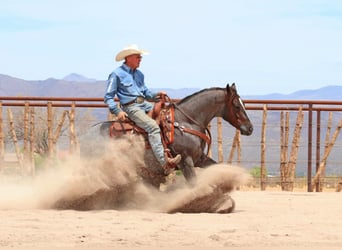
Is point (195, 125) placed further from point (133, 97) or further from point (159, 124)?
point (133, 97)

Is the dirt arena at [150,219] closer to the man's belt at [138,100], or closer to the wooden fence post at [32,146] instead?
Result: the man's belt at [138,100]

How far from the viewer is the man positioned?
9.84 meters

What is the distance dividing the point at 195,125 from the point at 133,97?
86 cm

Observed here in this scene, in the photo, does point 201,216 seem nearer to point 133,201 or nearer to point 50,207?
point 133,201

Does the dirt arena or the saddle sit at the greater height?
the saddle

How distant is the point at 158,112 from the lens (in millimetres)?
10195

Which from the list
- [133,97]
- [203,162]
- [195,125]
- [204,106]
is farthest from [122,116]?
[203,162]

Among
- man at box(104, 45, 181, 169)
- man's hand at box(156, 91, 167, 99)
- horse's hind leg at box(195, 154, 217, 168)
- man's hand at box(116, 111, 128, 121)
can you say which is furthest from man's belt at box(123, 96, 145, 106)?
horse's hind leg at box(195, 154, 217, 168)

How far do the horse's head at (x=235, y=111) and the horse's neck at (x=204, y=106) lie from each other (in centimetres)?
8

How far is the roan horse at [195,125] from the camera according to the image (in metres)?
10.1

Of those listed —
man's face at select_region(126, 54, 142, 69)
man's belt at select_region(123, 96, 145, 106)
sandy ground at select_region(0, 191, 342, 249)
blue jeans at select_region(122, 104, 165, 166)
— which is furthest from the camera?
man's face at select_region(126, 54, 142, 69)

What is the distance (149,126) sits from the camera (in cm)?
988

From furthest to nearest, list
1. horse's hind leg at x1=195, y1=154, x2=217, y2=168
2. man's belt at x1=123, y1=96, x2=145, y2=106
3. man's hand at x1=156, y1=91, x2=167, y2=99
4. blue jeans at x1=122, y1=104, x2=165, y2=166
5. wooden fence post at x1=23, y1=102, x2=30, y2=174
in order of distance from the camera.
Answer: wooden fence post at x1=23, y1=102, x2=30, y2=174 → horse's hind leg at x1=195, y1=154, x2=217, y2=168 → man's hand at x1=156, y1=91, x2=167, y2=99 → man's belt at x1=123, y1=96, x2=145, y2=106 → blue jeans at x1=122, y1=104, x2=165, y2=166

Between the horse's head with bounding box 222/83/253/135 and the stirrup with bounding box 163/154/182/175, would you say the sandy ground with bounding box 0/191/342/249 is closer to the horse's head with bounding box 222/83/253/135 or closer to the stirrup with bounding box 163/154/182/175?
the stirrup with bounding box 163/154/182/175
